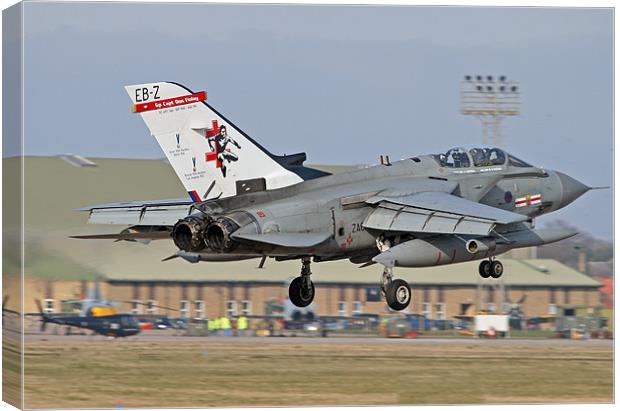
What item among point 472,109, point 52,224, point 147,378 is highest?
point 472,109

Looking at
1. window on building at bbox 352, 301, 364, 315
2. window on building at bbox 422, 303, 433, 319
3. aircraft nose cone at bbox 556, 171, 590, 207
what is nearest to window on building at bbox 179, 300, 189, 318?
window on building at bbox 352, 301, 364, 315

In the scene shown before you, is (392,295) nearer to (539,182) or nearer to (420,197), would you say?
(420,197)

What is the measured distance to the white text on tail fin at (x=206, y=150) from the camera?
92.8 ft

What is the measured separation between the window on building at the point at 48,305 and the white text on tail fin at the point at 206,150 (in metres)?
7.43

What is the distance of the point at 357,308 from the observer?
3831 centimetres

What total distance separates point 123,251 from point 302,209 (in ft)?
29.6

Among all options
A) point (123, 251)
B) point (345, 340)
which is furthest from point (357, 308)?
point (123, 251)

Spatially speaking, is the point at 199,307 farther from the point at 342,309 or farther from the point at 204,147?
the point at 204,147

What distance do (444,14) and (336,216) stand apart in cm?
727

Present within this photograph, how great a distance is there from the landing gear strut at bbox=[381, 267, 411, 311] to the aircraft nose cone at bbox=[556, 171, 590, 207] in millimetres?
3963

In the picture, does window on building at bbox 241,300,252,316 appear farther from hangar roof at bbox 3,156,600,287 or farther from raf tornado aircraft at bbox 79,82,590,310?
raf tornado aircraft at bbox 79,82,590,310

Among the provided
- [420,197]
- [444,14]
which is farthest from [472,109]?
[420,197]

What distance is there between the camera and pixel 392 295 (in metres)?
29.2

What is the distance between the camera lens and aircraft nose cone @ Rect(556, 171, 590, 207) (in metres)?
31.6
